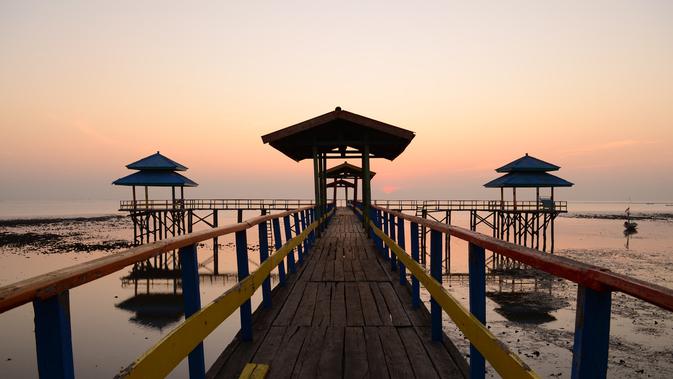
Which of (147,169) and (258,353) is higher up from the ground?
(147,169)

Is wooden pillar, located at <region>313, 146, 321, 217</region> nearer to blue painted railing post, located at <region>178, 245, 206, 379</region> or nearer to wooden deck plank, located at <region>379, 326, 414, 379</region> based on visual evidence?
wooden deck plank, located at <region>379, 326, 414, 379</region>

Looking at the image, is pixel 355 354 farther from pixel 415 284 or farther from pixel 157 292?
pixel 157 292

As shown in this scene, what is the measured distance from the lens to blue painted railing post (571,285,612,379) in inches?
50.1

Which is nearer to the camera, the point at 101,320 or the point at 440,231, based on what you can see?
the point at 440,231

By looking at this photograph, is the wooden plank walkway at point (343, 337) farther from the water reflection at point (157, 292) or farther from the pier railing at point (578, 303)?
the water reflection at point (157, 292)

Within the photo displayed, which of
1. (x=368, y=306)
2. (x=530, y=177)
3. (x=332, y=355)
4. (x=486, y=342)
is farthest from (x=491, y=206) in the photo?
(x=486, y=342)

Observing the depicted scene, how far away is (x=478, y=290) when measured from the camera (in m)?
2.41

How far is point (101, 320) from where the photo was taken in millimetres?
14180

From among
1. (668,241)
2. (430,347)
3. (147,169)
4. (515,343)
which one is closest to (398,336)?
(430,347)

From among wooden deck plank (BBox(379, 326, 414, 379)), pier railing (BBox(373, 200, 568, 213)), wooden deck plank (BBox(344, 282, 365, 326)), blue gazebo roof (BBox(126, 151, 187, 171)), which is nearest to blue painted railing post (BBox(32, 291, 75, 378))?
wooden deck plank (BBox(379, 326, 414, 379))

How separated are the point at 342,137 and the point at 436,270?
10.1m

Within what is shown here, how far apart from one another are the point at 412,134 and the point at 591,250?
27.1 m

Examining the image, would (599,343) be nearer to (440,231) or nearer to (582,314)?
(582,314)

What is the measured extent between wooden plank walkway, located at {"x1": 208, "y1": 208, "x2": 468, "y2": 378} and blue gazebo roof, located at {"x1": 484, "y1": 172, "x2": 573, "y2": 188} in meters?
25.1
